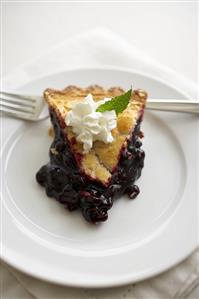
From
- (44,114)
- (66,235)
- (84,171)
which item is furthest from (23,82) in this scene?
(66,235)

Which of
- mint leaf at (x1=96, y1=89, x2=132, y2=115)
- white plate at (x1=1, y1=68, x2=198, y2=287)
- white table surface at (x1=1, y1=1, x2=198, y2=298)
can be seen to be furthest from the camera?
white table surface at (x1=1, y1=1, x2=198, y2=298)

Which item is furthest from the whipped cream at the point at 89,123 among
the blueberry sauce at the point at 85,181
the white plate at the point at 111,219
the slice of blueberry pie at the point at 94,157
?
the white plate at the point at 111,219

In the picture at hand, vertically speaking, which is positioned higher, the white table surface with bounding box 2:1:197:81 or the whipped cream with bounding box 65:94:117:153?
the whipped cream with bounding box 65:94:117:153

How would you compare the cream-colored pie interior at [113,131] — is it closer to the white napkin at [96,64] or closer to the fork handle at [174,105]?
the fork handle at [174,105]

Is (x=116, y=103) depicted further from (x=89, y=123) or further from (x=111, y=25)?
(x=111, y=25)

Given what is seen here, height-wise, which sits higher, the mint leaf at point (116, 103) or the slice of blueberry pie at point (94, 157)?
the mint leaf at point (116, 103)

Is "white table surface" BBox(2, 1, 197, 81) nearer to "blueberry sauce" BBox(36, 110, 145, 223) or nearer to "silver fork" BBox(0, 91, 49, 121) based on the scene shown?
"silver fork" BBox(0, 91, 49, 121)

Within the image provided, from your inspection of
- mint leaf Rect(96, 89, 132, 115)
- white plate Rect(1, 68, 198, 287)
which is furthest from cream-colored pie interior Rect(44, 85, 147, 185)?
white plate Rect(1, 68, 198, 287)
